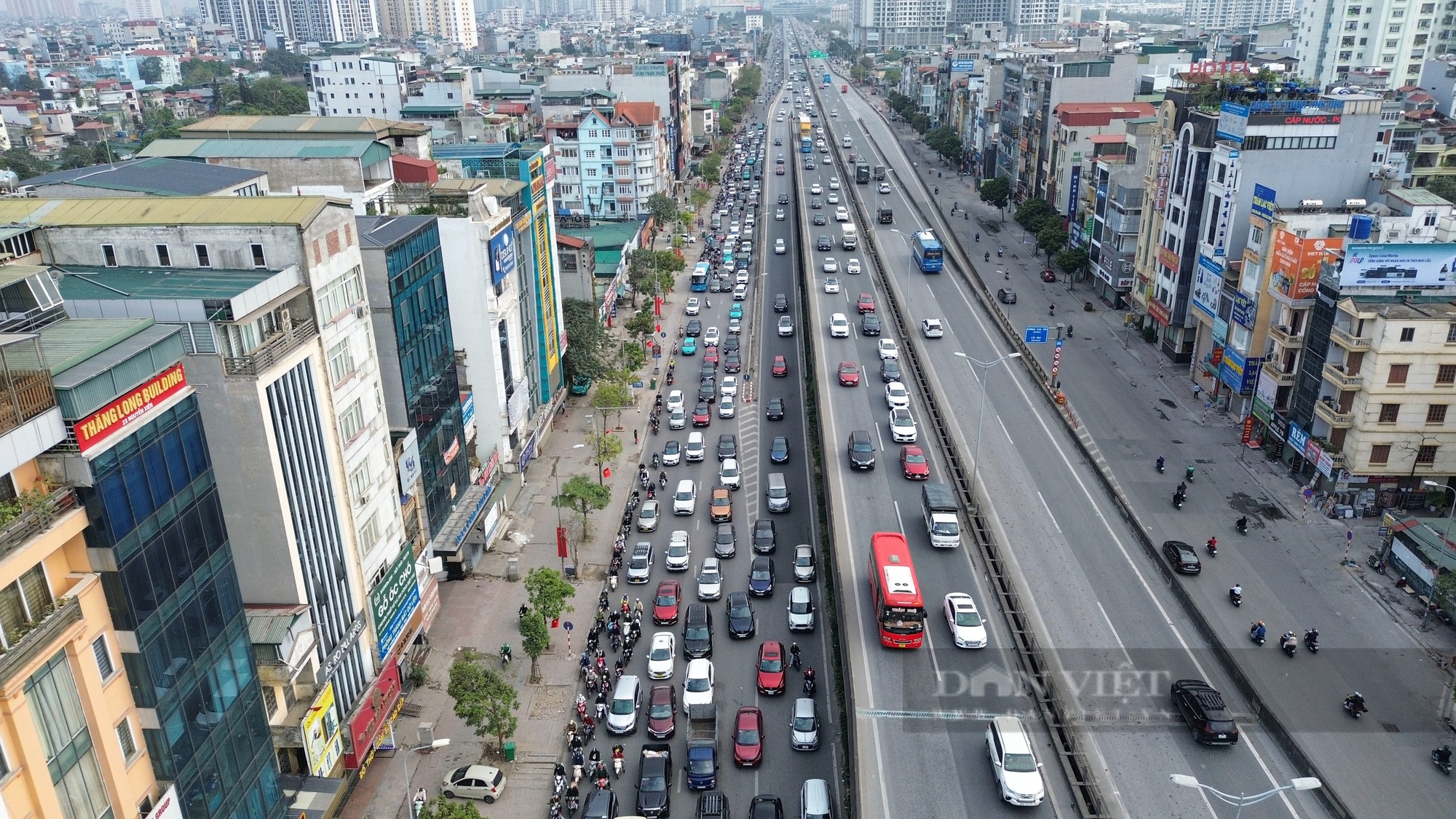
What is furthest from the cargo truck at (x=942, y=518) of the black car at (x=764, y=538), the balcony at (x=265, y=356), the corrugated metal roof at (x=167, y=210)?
the corrugated metal roof at (x=167, y=210)

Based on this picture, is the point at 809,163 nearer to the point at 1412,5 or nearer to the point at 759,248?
the point at 759,248

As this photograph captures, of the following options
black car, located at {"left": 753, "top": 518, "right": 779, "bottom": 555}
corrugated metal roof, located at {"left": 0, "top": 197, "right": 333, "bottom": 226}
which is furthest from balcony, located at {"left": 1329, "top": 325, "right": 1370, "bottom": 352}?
corrugated metal roof, located at {"left": 0, "top": 197, "right": 333, "bottom": 226}

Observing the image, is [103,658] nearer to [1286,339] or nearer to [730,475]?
[730,475]

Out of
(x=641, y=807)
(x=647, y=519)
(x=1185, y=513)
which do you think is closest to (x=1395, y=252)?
(x=1185, y=513)

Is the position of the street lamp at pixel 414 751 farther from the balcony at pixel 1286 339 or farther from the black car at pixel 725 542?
the balcony at pixel 1286 339

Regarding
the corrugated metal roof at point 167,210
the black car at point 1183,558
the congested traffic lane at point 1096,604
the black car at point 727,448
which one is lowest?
the black car at point 727,448

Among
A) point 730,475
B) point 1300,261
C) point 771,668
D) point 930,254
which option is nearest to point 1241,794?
point 771,668

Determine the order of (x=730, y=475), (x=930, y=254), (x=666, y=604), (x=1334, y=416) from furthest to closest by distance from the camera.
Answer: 1. (x=930, y=254)
2. (x=730, y=475)
3. (x=1334, y=416)
4. (x=666, y=604)
